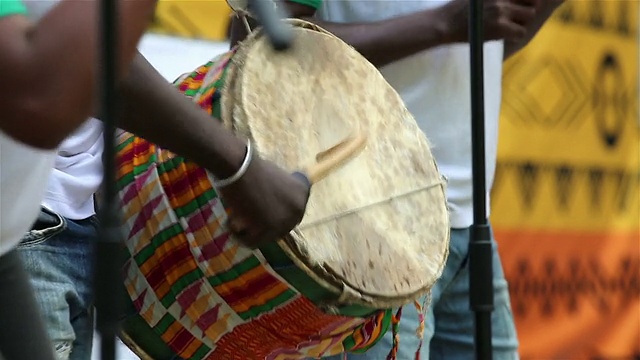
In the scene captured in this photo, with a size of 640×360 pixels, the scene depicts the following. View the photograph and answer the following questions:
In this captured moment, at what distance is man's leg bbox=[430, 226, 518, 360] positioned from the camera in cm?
197

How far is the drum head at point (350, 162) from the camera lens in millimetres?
1458

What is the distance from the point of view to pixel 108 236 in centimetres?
99

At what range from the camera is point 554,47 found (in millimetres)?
3270

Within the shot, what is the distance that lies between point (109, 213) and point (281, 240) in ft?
1.42

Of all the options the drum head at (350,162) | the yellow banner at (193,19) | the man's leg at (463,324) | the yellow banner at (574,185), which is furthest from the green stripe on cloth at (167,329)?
the yellow banner at (574,185)

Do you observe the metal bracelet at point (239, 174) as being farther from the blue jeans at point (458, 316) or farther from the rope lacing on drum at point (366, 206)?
the blue jeans at point (458, 316)

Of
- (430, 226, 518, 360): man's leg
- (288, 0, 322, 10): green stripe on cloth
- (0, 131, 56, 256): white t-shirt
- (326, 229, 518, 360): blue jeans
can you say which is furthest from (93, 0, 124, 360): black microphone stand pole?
(430, 226, 518, 360): man's leg

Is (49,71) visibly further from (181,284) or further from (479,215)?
(479,215)

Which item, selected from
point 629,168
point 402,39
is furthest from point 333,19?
point 629,168

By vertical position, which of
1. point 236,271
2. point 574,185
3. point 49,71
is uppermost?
point 49,71

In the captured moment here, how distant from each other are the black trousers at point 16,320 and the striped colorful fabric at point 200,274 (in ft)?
0.77

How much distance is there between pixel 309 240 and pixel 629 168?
2.34 meters

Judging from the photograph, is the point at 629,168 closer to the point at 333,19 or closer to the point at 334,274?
the point at 333,19

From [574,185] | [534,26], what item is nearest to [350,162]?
[534,26]
